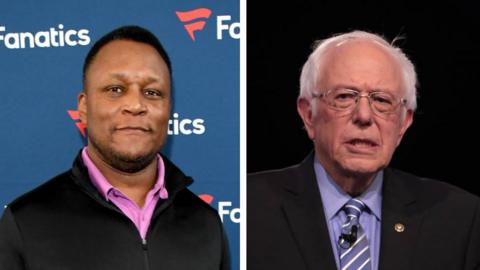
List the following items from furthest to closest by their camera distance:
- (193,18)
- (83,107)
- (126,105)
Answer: (193,18) → (83,107) → (126,105)

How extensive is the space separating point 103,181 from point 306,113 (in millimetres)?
858

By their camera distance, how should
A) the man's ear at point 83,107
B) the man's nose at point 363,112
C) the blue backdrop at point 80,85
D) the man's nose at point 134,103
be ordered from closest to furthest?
the man's nose at point 363,112 < the man's nose at point 134,103 < the man's ear at point 83,107 < the blue backdrop at point 80,85

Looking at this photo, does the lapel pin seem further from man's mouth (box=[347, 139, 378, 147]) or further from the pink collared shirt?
the pink collared shirt

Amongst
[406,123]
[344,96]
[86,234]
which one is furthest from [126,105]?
[406,123]

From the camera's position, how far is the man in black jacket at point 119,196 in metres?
2.36

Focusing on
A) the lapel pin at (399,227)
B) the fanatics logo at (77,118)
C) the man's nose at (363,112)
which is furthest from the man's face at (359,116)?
the fanatics logo at (77,118)

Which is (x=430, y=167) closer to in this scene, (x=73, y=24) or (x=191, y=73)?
(x=191, y=73)

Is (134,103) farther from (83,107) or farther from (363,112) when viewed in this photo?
(363,112)

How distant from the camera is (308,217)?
2496mm

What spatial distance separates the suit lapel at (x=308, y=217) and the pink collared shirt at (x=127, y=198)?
520 mm

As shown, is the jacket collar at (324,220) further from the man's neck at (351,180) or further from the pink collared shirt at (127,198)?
the pink collared shirt at (127,198)

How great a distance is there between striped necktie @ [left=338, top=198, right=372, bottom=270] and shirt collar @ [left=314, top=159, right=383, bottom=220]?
0.03 m

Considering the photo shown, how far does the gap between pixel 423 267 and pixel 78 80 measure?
5.49ft

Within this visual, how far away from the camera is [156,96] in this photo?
251cm
